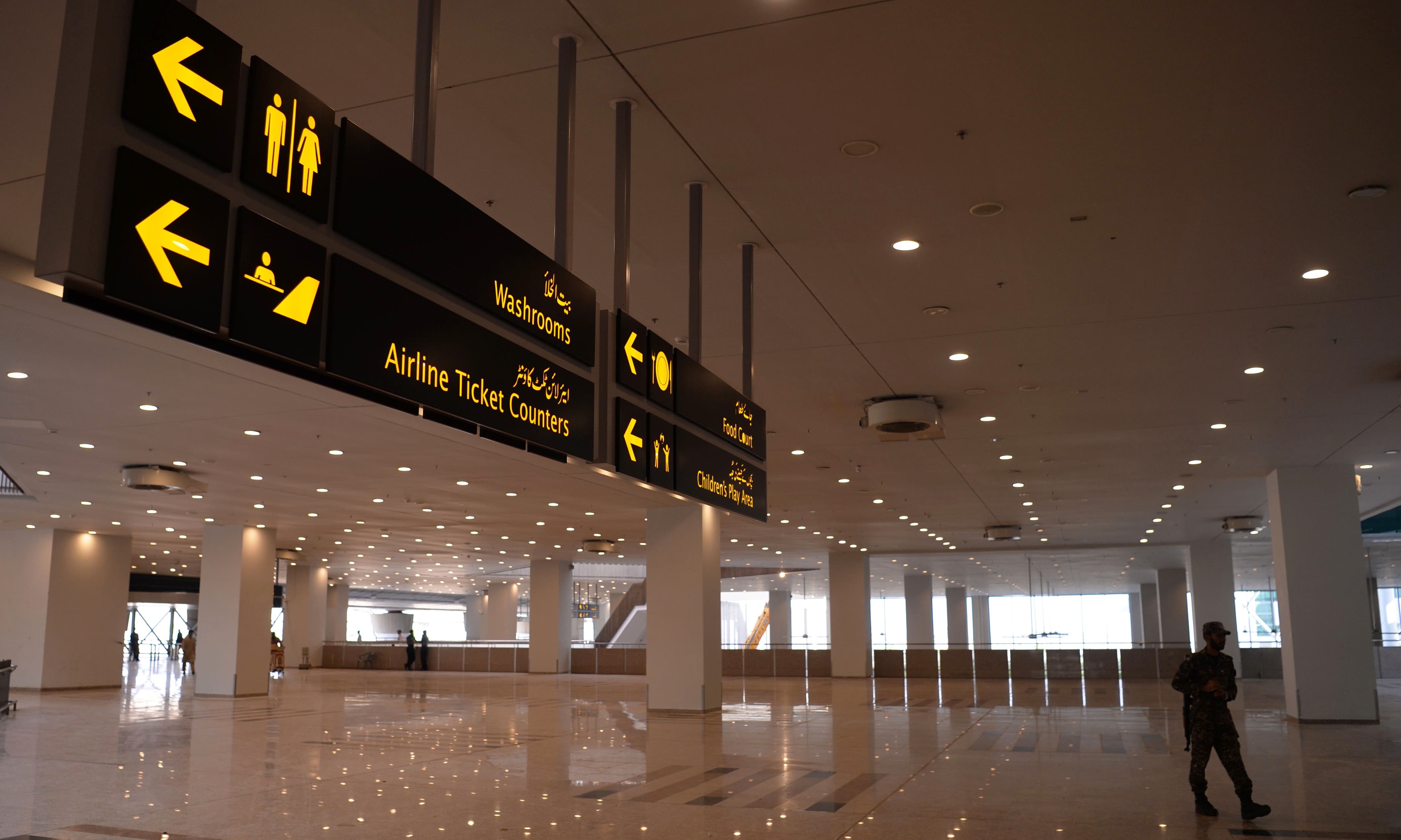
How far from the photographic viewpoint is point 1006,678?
36969 millimetres

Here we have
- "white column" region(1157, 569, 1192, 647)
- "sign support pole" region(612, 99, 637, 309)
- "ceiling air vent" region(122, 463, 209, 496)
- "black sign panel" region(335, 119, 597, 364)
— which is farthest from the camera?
"white column" region(1157, 569, 1192, 647)

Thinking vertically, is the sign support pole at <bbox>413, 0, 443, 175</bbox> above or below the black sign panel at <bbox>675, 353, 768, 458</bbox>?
above

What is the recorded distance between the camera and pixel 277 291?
3467 mm

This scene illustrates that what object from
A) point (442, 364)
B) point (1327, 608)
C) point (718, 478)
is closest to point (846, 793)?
point (718, 478)

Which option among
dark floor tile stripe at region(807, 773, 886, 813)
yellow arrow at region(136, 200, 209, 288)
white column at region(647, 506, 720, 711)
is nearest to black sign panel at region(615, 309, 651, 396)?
A: yellow arrow at region(136, 200, 209, 288)

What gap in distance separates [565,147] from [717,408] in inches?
100

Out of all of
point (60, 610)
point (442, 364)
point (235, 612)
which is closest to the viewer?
point (442, 364)

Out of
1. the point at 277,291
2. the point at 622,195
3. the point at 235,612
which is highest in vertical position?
the point at 622,195

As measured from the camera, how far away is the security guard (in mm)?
8984

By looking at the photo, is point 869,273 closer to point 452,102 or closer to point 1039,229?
point 1039,229

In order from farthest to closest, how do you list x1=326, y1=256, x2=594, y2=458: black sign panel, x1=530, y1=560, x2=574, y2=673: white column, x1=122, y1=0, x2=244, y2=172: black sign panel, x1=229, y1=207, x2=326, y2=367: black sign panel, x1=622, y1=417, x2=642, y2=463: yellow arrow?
1. x1=530, y1=560, x2=574, y2=673: white column
2. x1=622, y1=417, x2=642, y2=463: yellow arrow
3. x1=326, y1=256, x2=594, y2=458: black sign panel
4. x1=229, y1=207, x2=326, y2=367: black sign panel
5. x1=122, y1=0, x2=244, y2=172: black sign panel

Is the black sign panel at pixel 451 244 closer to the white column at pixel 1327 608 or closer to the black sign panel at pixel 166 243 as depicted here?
the black sign panel at pixel 166 243

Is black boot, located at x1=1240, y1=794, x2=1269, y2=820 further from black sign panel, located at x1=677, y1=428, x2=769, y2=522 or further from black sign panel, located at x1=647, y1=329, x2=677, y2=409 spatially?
black sign panel, located at x1=647, y1=329, x2=677, y2=409

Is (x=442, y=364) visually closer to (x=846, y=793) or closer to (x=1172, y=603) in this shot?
(x=846, y=793)
